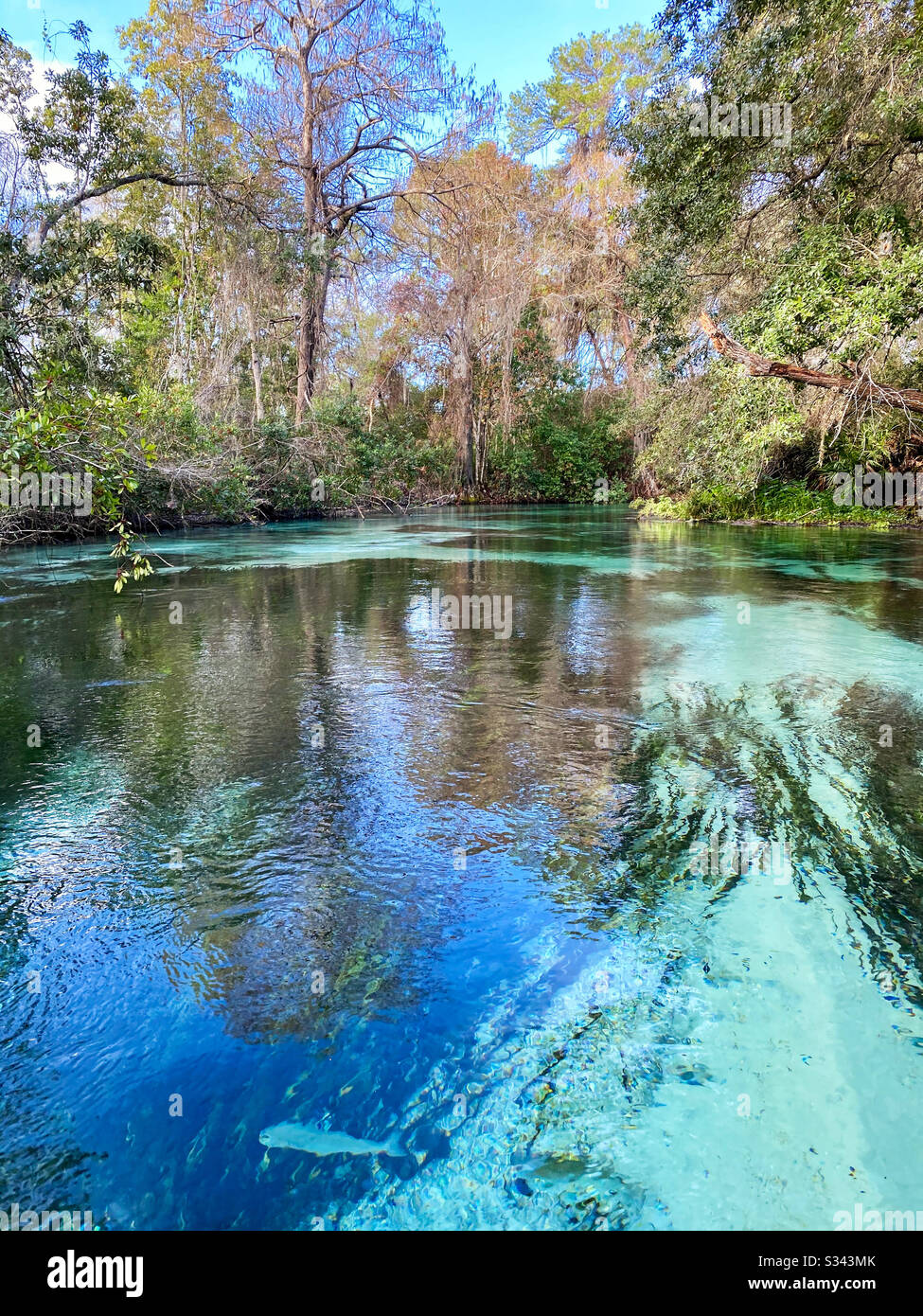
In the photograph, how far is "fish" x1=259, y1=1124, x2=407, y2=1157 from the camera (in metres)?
1.84

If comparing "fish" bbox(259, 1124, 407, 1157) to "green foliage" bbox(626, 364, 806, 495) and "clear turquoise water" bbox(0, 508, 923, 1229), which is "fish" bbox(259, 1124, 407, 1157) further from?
"green foliage" bbox(626, 364, 806, 495)

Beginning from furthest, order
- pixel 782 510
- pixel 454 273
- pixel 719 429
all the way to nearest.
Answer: pixel 454 273 < pixel 782 510 < pixel 719 429

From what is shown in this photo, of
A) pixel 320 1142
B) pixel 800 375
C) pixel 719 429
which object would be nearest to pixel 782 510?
pixel 719 429

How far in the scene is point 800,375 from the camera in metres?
12.2

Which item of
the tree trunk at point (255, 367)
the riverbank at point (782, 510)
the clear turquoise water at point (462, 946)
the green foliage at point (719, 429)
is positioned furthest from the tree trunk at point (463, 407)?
the clear turquoise water at point (462, 946)

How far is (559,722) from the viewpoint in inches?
183

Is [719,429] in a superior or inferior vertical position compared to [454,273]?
inferior

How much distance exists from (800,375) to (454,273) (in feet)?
56.2

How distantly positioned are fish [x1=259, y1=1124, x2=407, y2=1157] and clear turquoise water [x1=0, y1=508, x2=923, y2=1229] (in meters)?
0.02

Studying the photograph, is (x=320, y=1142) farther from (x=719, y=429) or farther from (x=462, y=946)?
(x=719, y=429)

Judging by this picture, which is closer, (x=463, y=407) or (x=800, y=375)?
(x=800, y=375)

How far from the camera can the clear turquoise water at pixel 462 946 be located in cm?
179

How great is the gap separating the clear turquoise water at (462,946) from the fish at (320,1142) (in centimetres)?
2

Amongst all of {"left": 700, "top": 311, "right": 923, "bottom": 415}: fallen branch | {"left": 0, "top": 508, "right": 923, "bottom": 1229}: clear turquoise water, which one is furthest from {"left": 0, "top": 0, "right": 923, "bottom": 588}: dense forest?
{"left": 0, "top": 508, "right": 923, "bottom": 1229}: clear turquoise water
